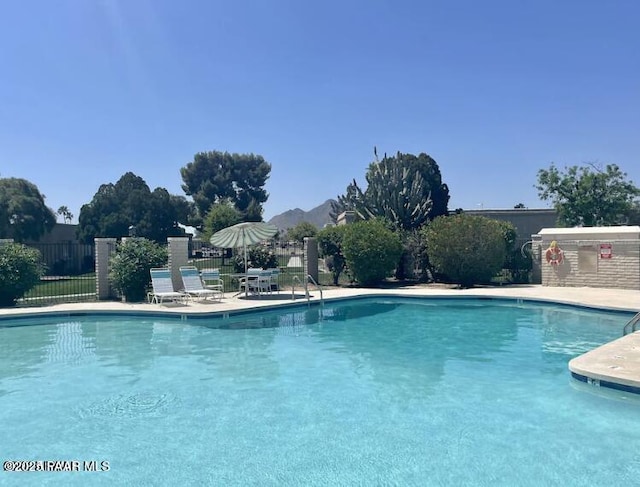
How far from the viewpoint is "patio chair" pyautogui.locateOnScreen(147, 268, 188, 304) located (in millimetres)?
14328

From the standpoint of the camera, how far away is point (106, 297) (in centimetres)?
1609

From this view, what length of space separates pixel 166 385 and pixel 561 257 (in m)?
15.4

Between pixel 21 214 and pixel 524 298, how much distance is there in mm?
30003

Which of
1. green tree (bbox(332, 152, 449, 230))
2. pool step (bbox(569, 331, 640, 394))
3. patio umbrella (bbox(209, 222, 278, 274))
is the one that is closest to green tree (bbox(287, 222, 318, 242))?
green tree (bbox(332, 152, 449, 230))

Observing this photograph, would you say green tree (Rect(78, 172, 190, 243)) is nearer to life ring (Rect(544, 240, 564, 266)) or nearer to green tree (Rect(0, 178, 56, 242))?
green tree (Rect(0, 178, 56, 242))

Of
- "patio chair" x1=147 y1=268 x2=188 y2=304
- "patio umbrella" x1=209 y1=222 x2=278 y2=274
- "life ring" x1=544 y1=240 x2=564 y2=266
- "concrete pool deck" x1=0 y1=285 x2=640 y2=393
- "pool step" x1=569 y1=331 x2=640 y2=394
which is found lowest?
"pool step" x1=569 y1=331 x2=640 y2=394

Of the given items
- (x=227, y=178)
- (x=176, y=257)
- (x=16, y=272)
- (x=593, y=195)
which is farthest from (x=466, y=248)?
(x=227, y=178)

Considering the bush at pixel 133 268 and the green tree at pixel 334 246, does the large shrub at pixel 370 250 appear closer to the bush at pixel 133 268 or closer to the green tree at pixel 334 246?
the green tree at pixel 334 246

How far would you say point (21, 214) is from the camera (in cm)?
3133

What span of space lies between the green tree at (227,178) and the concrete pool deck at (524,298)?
40.7 metres

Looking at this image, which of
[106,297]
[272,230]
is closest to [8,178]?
[106,297]

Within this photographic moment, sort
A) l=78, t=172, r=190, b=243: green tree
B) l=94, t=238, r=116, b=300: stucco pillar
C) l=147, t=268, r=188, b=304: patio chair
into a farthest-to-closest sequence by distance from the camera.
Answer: l=78, t=172, r=190, b=243: green tree < l=94, t=238, r=116, b=300: stucco pillar < l=147, t=268, r=188, b=304: patio chair

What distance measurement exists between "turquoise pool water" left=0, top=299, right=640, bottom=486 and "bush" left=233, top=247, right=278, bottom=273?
7.15 m

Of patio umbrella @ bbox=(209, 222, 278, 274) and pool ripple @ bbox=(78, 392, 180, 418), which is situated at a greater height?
patio umbrella @ bbox=(209, 222, 278, 274)
